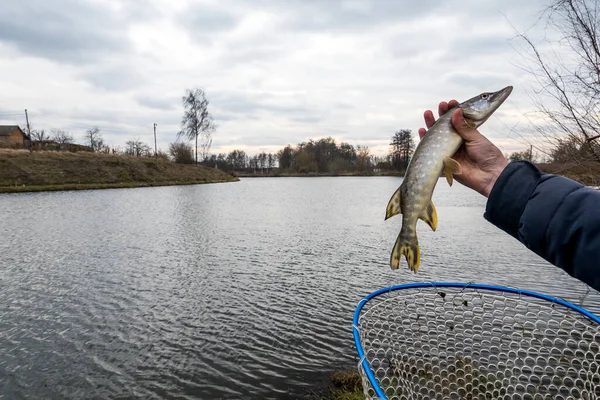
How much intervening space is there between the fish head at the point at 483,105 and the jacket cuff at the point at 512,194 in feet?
1.83

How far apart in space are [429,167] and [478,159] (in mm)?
308

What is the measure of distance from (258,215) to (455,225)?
12072 millimetres

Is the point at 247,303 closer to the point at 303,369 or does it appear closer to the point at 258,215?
the point at 303,369

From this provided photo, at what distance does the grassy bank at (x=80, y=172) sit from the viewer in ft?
132

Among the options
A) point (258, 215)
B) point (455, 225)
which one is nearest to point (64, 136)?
point (258, 215)

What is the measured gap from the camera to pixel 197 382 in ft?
20.1

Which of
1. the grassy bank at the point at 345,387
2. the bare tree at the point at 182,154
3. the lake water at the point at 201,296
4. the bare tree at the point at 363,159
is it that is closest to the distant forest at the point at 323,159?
the bare tree at the point at 363,159

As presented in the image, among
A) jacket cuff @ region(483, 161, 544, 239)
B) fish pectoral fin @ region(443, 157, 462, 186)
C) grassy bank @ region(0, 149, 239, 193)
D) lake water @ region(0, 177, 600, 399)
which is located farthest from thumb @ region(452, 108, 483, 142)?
grassy bank @ region(0, 149, 239, 193)

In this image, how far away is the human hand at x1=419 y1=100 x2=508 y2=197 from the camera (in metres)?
2.43

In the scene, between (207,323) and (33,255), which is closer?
(207,323)

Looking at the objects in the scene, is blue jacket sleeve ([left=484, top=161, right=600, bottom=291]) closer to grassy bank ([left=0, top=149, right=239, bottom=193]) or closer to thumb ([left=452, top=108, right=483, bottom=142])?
thumb ([left=452, top=108, right=483, bottom=142])

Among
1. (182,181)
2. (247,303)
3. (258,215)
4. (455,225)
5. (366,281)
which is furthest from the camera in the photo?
(182,181)

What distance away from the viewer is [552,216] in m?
1.73

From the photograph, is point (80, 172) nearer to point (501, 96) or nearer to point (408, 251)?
point (408, 251)
